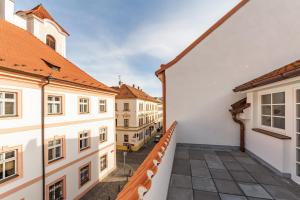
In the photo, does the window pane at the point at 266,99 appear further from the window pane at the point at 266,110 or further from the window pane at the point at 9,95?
the window pane at the point at 9,95

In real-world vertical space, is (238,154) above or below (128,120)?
above

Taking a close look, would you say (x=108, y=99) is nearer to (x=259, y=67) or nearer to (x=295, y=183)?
(x=259, y=67)

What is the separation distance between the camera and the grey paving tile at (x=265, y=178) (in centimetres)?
349

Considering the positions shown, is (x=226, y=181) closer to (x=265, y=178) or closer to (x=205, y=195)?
(x=205, y=195)

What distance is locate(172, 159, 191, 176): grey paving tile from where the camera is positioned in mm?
4031

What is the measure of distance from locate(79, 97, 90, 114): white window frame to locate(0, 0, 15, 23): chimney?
8.54m

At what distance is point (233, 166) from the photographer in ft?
14.7

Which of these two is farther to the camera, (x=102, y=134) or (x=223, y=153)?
(x=102, y=134)

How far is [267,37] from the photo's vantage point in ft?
20.0

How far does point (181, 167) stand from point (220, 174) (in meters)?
1.04

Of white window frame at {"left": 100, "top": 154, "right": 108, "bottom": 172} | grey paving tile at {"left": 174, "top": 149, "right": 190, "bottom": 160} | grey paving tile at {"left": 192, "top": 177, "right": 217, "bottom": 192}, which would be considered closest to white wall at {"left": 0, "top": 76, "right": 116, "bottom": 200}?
white window frame at {"left": 100, "top": 154, "right": 108, "bottom": 172}

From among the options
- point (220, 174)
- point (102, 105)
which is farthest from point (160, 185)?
point (102, 105)

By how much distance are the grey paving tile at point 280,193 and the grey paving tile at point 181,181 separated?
65.5 inches

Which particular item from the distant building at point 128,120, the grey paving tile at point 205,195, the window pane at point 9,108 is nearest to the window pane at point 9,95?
the window pane at point 9,108
